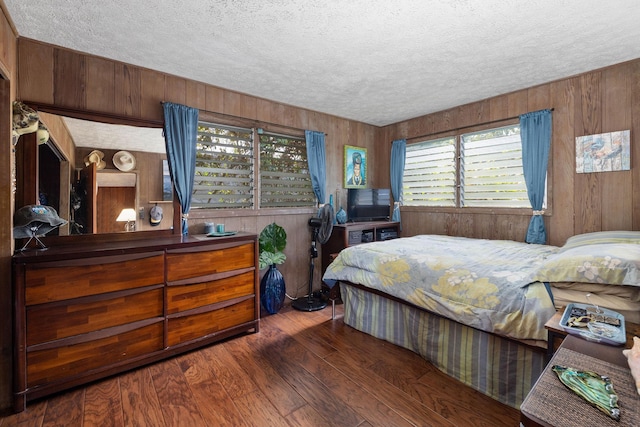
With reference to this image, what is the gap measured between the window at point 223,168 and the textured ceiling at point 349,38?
522mm

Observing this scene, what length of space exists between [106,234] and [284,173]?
2007mm

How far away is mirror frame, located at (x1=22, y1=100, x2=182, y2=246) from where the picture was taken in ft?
7.51

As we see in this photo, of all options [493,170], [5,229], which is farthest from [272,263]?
[493,170]

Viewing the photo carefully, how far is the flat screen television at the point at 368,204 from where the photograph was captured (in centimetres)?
419

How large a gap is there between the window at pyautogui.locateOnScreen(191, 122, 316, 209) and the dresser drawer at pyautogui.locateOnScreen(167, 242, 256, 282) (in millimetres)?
712

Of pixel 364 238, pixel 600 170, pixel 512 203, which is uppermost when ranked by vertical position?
pixel 600 170

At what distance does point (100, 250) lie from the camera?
2.06 metres

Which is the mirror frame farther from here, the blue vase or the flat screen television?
the flat screen television

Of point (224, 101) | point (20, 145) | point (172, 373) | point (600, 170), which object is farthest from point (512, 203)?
point (20, 145)

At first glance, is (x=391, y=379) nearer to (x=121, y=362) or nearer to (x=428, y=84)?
(x=121, y=362)

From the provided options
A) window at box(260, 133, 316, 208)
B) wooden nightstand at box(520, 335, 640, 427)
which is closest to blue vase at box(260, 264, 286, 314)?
window at box(260, 133, 316, 208)

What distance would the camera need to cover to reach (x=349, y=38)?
223 cm

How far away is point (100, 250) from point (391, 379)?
2279 millimetres

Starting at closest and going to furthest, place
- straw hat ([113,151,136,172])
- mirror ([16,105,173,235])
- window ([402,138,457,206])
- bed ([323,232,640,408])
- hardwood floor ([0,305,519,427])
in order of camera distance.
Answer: bed ([323,232,640,408])
hardwood floor ([0,305,519,427])
mirror ([16,105,173,235])
straw hat ([113,151,136,172])
window ([402,138,457,206])
